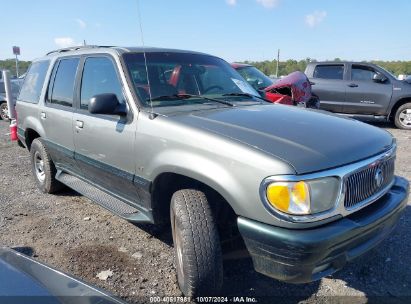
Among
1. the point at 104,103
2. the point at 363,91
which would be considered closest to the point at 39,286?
the point at 104,103

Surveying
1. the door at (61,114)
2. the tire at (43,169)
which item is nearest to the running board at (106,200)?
the door at (61,114)

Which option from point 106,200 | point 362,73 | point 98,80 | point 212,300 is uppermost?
point 98,80

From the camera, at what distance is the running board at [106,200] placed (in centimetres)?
325

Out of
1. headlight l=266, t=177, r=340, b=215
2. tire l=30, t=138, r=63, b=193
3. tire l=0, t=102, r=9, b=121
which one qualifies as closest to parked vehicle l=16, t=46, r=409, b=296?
headlight l=266, t=177, r=340, b=215

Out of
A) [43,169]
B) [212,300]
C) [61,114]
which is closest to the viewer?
[212,300]

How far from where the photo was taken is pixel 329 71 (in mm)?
10812

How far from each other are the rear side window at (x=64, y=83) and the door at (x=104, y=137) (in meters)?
0.24

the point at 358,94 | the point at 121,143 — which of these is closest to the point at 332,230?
the point at 121,143

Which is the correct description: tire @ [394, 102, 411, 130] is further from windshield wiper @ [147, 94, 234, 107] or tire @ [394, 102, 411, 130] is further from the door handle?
the door handle

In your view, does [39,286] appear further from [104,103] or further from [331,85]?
[331,85]

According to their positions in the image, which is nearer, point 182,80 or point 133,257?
point 133,257

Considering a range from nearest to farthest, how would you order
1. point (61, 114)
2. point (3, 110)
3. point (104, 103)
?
point (104, 103) → point (61, 114) → point (3, 110)

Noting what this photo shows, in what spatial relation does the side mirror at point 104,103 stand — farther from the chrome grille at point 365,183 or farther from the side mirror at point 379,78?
the side mirror at point 379,78

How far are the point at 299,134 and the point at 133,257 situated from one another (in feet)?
6.22
